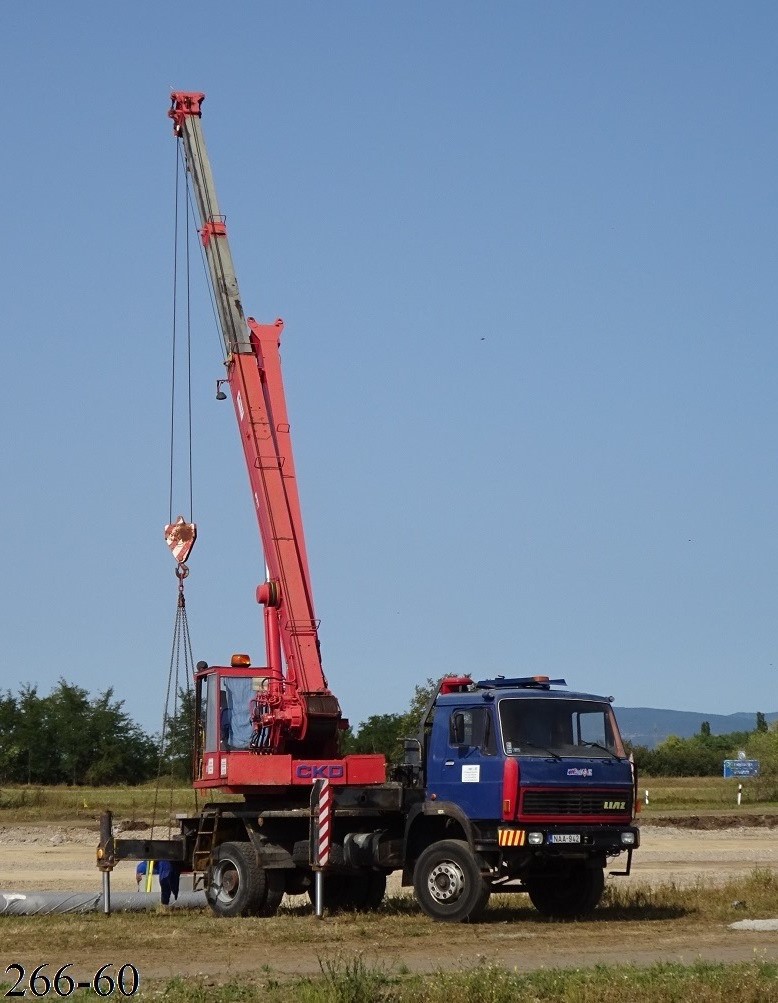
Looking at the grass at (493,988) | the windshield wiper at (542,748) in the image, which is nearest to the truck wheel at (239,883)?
the windshield wiper at (542,748)

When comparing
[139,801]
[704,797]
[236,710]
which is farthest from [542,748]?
[704,797]

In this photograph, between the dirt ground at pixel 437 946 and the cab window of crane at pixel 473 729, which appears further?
the cab window of crane at pixel 473 729

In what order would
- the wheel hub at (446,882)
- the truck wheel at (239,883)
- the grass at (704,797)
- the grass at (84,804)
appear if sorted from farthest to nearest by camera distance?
the grass at (704,797)
the grass at (84,804)
the truck wheel at (239,883)
the wheel hub at (446,882)

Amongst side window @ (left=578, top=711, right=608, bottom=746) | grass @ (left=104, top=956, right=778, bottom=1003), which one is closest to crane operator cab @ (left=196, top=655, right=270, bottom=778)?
side window @ (left=578, top=711, right=608, bottom=746)

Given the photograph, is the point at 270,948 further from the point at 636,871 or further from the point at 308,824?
the point at 636,871

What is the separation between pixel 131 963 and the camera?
51.3 feet

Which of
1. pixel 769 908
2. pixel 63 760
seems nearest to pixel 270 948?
pixel 769 908

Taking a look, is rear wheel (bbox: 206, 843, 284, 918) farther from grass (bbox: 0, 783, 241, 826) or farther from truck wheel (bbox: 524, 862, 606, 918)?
grass (bbox: 0, 783, 241, 826)

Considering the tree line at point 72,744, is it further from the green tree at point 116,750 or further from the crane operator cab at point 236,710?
the crane operator cab at point 236,710

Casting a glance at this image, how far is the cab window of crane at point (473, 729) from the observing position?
2008 centimetres

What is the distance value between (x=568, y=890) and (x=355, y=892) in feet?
10.4

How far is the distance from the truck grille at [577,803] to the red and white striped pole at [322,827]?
280 cm

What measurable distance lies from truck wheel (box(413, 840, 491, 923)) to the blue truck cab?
1 centimetres

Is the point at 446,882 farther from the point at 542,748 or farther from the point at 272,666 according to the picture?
the point at 272,666
